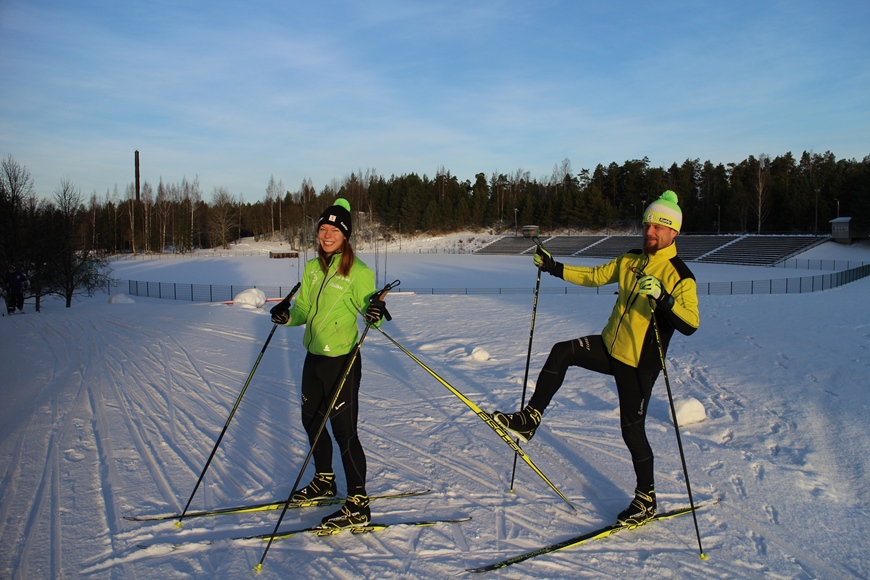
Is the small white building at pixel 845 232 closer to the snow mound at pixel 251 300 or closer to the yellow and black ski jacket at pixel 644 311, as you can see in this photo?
the snow mound at pixel 251 300

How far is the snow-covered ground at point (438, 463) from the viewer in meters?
3.19

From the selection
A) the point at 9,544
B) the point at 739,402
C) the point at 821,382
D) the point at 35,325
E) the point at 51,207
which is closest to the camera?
the point at 9,544

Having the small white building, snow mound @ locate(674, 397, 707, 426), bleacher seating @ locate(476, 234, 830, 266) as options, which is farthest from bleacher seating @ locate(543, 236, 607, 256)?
snow mound @ locate(674, 397, 707, 426)

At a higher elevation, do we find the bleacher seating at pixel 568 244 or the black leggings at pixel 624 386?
the bleacher seating at pixel 568 244

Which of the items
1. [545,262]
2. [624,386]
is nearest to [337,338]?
[545,262]

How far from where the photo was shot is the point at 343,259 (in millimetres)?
3598

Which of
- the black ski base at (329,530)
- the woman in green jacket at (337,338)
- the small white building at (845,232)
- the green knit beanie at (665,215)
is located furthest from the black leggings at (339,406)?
Result: the small white building at (845,232)

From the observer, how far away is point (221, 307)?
18.2m

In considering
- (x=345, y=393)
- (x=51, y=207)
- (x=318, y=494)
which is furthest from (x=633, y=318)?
(x=51, y=207)

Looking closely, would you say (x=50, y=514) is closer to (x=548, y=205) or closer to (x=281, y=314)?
(x=281, y=314)

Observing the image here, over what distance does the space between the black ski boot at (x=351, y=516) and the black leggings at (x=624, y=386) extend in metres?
1.24

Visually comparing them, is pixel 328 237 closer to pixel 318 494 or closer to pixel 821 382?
pixel 318 494

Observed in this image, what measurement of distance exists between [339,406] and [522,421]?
1.16 m

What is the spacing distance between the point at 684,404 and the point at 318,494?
405cm
